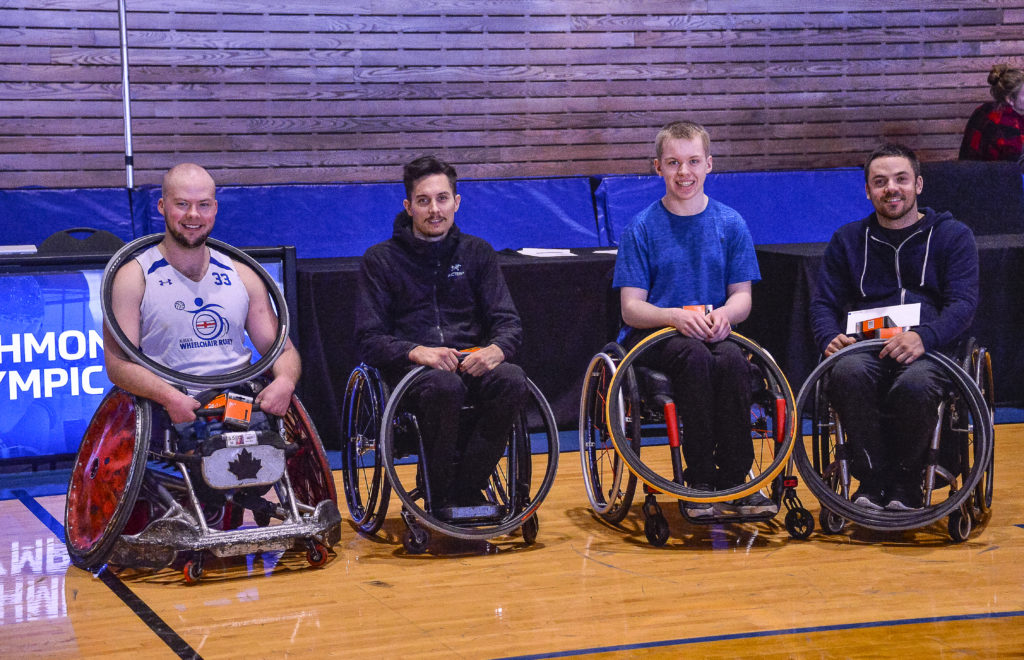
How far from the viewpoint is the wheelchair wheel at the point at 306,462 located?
124 inches

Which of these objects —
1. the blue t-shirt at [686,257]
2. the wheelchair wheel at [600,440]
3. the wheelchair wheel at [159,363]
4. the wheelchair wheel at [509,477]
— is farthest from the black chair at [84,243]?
the blue t-shirt at [686,257]

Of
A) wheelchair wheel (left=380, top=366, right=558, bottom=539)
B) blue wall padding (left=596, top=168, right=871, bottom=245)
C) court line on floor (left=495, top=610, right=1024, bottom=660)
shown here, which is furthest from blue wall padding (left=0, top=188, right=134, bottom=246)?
court line on floor (left=495, top=610, right=1024, bottom=660)

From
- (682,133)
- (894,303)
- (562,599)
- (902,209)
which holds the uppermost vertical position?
(682,133)

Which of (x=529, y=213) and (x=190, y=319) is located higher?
(x=529, y=213)

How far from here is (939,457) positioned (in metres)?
3.24

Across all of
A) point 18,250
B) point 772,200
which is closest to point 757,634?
point 18,250

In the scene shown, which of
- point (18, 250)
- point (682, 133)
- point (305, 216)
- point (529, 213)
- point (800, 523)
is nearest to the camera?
point (800, 523)

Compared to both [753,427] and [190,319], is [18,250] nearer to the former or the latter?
[190,319]

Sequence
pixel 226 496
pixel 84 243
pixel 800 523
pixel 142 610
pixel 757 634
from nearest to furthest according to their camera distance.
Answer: pixel 757 634
pixel 142 610
pixel 226 496
pixel 800 523
pixel 84 243

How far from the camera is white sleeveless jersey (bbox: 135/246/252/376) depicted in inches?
122

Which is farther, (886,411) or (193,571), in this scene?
(886,411)

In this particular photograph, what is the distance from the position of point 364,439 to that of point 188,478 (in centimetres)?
54

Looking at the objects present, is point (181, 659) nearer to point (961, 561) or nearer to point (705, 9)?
point (961, 561)

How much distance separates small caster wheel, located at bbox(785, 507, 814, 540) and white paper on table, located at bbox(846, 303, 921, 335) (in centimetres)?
52
